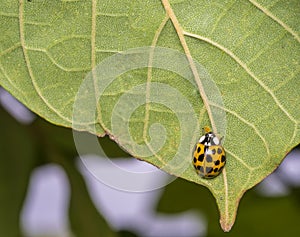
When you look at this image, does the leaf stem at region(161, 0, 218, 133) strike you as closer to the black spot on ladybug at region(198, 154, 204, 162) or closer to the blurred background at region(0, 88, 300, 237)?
the black spot on ladybug at region(198, 154, 204, 162)

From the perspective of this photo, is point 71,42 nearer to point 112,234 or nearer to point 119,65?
point 119,65

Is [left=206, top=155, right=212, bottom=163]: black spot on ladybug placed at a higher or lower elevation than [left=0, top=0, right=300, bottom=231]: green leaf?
lower

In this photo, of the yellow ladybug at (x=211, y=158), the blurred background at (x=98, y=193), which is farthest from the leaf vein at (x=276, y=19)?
the blurred background at (x=98, y=193)

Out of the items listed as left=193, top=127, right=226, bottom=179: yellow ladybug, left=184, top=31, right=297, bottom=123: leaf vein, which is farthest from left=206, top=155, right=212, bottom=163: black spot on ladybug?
left=184, top=31, right=297, bottom=123: leaf vein

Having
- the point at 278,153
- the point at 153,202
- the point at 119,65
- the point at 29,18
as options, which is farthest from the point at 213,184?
the point at 153,202

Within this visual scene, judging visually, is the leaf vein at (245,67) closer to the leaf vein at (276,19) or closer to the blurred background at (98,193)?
the leaf vein at (276,19)

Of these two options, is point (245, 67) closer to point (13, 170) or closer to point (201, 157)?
point (201, 157)

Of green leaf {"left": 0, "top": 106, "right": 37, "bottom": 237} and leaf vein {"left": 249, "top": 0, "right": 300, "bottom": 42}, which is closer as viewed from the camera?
leaf vein {"left": 249, "top": 0, "right": 300, "bottom": 42}
